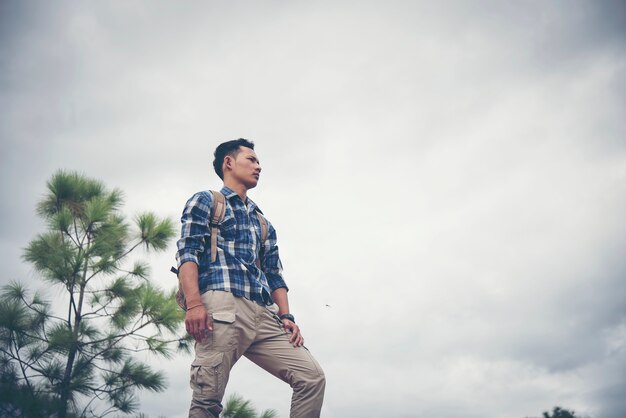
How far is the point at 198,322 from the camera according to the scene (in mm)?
2232

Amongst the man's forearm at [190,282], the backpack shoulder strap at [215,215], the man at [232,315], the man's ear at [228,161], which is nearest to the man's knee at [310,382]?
the man at [232,315]

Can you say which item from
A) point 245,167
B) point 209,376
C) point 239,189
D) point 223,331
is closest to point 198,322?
point 223,331

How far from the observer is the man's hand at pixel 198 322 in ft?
7.32

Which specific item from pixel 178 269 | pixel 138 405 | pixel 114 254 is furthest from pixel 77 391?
pixel 178 269

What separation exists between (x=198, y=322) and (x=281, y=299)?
72 cm

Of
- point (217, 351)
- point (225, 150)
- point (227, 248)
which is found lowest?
point (217, 351)

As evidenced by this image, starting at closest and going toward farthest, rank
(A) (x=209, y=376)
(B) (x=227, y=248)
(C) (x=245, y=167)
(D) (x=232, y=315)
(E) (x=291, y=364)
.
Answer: (A) (x=209, y=376), (D) (x=232, y=315), (E) (x=291, y=364), (B) (x=227, y=248), (C) (x=245, y=167)

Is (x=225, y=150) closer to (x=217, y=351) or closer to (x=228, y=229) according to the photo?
(x=228, y=229)

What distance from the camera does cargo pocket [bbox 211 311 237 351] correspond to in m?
2.25

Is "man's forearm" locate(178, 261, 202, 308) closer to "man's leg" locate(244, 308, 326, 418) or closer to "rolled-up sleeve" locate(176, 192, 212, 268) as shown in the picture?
"rolled-up sleeve" locate(176, 192, 212, 268)

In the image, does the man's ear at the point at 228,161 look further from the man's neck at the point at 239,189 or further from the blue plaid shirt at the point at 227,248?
the blue plaid shirt at the point at 227,248

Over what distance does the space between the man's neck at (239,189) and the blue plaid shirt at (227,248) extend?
0.08m

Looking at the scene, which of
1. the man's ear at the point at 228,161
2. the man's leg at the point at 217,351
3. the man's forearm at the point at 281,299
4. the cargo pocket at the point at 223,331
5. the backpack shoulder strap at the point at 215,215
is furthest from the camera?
the man's ear at the point at 228,161

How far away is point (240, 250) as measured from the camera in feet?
8.58
